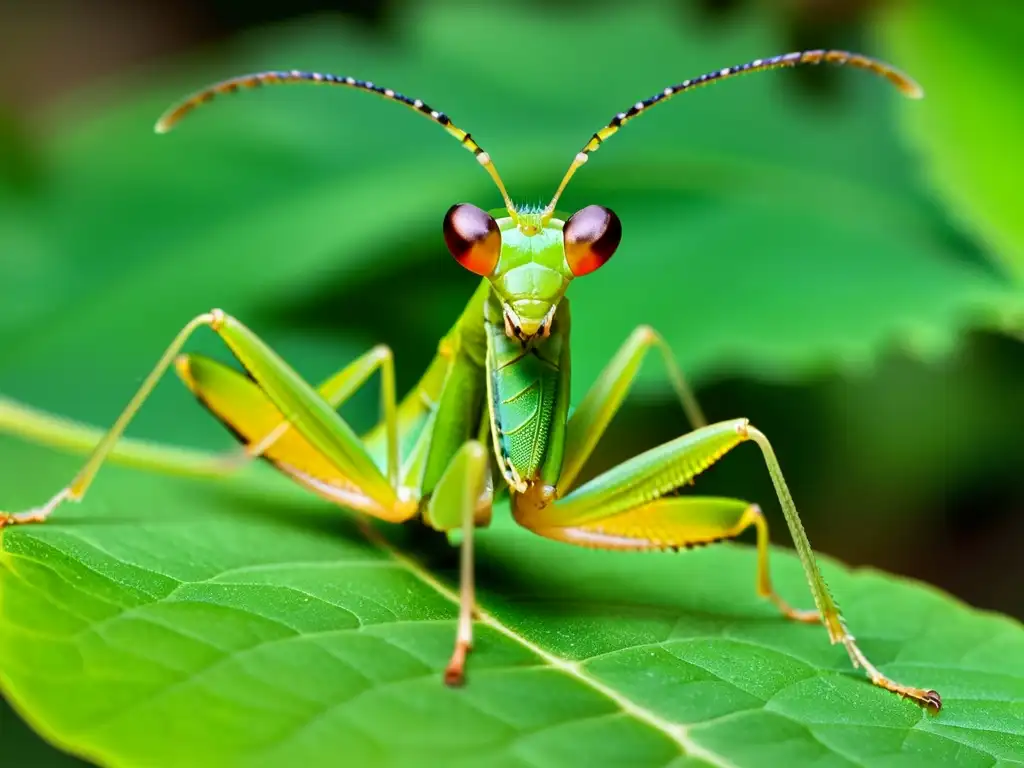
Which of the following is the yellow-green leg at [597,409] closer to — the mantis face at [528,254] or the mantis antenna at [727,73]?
the mantis face at [528,254]

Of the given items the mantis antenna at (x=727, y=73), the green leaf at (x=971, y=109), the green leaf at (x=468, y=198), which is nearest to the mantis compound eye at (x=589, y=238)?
the mantis antenna at (x=727, y=73)

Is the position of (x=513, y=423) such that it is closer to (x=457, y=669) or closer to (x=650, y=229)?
(x=457, y=669)

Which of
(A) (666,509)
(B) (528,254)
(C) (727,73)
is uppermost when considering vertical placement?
(C) (727,73)

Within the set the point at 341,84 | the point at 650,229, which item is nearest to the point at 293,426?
the point at 341,84

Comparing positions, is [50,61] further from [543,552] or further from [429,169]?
[543,552]

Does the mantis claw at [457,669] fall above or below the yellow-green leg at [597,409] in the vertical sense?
below

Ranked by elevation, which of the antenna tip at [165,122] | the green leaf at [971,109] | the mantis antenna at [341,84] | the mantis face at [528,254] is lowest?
the mantis face at [528,254]

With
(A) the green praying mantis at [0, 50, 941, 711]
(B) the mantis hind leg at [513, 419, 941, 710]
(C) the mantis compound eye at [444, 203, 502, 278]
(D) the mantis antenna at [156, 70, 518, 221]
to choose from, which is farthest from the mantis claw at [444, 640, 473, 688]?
(D) the mantis antenna at [156, 70, 518, 221]

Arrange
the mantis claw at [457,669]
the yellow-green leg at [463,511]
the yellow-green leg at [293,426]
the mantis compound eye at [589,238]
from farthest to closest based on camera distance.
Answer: the yellow-green leg at [293,426] → the mantis compound eye at [589,238] → the yellow-green leg at [463,511] → the mantis claw at [457,669]
